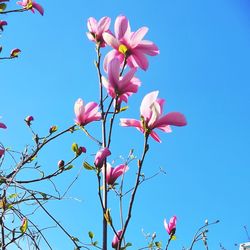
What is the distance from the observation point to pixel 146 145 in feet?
2.58

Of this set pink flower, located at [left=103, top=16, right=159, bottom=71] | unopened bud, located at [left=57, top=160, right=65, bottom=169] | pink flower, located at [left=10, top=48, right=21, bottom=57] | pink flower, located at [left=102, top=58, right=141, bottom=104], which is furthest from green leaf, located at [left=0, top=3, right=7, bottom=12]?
pink flower, located at [left=102, top=58, right=141, bottom=104]

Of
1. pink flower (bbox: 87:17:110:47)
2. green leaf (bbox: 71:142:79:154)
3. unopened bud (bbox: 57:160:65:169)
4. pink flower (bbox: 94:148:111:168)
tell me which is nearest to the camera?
pink flower (bbox: 94:148:111:168)

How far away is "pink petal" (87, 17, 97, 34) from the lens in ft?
3.41

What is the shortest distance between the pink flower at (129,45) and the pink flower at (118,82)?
3.8 inches

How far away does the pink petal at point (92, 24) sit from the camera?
104cm

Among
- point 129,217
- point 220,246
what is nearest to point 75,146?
point 129,217

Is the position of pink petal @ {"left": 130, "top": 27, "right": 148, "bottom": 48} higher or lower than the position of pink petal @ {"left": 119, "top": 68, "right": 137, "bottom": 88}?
higher

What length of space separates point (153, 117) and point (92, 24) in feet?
1.32

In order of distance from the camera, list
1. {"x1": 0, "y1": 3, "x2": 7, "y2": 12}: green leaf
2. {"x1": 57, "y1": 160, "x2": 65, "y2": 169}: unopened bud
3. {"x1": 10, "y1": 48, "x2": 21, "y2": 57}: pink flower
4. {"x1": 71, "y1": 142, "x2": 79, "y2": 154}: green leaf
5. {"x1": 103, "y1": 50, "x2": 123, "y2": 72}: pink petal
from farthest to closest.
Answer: {"x1": 10, "y1": 48, "x2": 21, "y2": 57}: pink flower
{"x1": 0, "y1": 3, "x2": 7, "y2": 12}: green leaf
{"x1": 57, "y1": 160, "x2": 65, "y2": 169}: unopened bud
{"x1": 71, "y1": 142, "x2": 79, "y2": 154}: green leaf
{"x1": 103, "y1": 50, "x2": 123, "y2": 72}: pink petal

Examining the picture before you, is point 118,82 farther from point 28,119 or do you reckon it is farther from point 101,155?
point 28,119

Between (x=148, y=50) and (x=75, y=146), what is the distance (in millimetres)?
580

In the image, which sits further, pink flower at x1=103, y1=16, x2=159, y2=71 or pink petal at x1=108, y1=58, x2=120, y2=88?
pink flower at x1=103, y1=16, x2=159, y2=71

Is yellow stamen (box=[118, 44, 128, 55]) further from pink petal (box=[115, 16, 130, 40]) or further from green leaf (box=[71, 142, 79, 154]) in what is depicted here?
green leaf (box=[71, 142, 79, 154])

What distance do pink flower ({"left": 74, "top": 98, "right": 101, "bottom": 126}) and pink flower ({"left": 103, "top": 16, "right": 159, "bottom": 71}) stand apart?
0.15 meters
